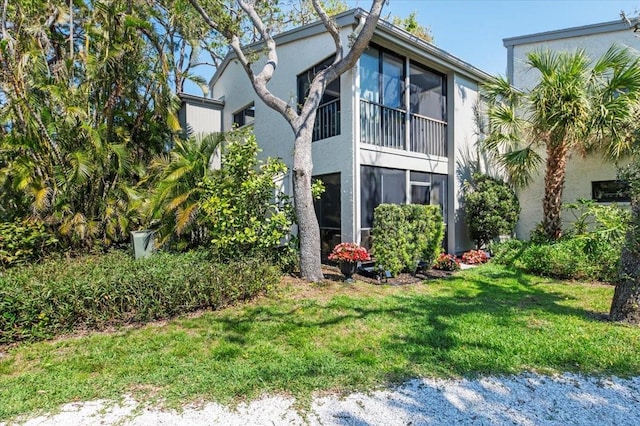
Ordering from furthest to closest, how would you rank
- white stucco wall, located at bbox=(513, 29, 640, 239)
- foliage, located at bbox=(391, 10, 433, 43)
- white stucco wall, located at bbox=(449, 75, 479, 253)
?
foliage, located at bbox=(391, 10, 433, 43), white stucco wall, located at bbox=(513, 29, 640, 239), white stucco wall, located at bbox=(449, 75, 479, 253)

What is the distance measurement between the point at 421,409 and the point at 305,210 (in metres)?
4.85

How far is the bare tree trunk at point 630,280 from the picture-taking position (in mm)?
4805

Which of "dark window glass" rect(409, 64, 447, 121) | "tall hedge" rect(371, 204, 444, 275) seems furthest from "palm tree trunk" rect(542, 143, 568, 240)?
"tall hedge" rect(371, 204, 444, 275)

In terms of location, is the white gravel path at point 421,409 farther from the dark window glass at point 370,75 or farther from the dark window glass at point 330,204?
the dark window glass at point 370,75

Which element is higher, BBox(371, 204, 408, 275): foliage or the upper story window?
the upper story window

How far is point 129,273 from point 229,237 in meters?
2.22

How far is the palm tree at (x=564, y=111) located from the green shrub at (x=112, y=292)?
8488mm

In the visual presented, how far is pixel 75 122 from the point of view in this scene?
8.82 meters

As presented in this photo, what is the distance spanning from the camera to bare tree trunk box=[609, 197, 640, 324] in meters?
4.80

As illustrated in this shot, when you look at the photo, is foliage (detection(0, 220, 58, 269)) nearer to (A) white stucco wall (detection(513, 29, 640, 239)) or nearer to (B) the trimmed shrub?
(B) the trimmed shrub

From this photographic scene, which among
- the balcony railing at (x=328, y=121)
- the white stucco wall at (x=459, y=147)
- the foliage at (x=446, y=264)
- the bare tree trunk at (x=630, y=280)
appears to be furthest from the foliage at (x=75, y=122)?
the bare tree trunk at (x=630, y=280)

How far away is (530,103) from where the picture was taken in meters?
10.2

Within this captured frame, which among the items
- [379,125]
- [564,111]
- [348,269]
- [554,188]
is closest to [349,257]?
[348,269]

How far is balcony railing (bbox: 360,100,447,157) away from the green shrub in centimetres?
498
